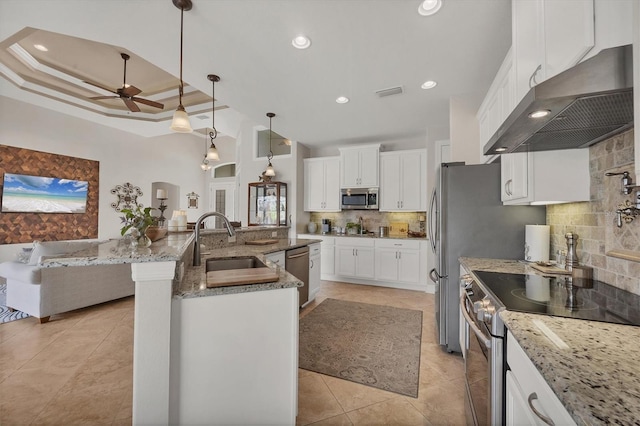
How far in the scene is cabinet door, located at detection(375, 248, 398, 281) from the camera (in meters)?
4.52

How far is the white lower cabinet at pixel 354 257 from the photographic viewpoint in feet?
15.5

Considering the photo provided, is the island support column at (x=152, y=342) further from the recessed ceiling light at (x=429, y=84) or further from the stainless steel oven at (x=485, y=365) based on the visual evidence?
the recessed ceiling light at (x=429, y=84)

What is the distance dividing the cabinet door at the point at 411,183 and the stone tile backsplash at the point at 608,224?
2806 mm

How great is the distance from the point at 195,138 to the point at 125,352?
713 centimetres

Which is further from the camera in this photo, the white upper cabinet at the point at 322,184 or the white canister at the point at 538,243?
the white upper cabinet at the point at 322,184

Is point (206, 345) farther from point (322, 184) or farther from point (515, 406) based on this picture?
point (322, 184)

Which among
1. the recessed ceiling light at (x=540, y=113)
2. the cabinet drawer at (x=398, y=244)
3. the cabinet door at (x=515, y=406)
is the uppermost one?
the recessed ceiling light at (x=540, y=113)

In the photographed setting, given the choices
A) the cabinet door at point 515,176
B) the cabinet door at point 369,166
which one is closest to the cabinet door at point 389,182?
the cabinet door at point 369,166

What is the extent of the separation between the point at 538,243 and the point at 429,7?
1.93m

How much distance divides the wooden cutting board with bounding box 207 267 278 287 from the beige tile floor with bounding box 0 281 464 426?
37.5 inches

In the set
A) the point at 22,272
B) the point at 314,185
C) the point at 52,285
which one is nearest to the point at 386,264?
the point at 314,185

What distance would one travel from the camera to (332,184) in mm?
5293

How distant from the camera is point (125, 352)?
2.40 m

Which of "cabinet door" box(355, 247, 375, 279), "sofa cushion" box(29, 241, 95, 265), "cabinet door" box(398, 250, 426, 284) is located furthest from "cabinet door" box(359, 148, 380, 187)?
"sofa cushion" box(29, 241, 95, 265)
